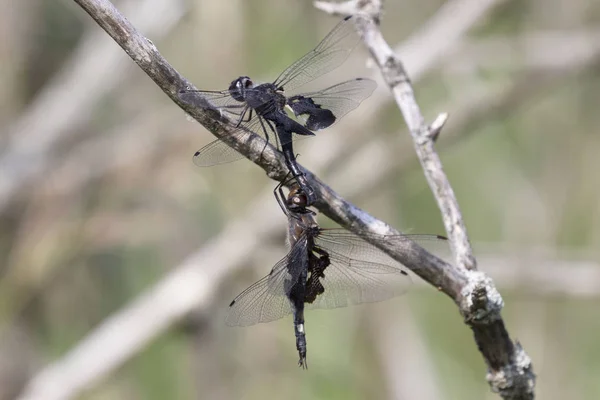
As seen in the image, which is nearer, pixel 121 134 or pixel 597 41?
pixel 597 41

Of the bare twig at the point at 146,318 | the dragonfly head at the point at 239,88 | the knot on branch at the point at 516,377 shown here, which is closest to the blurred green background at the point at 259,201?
the bare twig at the point at 146,318

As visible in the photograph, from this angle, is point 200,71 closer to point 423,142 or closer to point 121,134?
point 121,134

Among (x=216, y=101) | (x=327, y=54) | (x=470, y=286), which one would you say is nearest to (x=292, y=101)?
(x=327, y=54)

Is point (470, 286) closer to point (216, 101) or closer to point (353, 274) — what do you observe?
point (353, 274)

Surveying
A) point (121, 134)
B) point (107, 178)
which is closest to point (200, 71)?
point (121, 134)

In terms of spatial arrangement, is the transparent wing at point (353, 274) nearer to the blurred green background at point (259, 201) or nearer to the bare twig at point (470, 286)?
the bare twig at point (470, 286)

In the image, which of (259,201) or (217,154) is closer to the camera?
(217,154)
